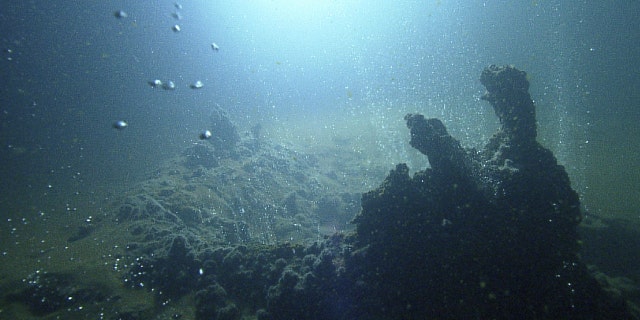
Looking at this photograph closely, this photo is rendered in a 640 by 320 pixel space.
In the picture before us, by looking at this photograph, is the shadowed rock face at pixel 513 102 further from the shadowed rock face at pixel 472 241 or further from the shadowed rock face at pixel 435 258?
the shadowed rock face at pixel 472 241

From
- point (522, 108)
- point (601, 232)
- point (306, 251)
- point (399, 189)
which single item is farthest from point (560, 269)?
point (601, 232)

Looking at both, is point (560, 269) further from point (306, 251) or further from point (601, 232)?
point (601, 232)

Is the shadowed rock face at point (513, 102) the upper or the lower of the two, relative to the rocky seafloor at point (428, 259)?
upper

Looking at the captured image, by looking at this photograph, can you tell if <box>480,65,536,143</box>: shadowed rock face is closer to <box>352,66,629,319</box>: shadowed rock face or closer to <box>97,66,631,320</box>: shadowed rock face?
<box>97,66,631,320</box>: shadowed rock face

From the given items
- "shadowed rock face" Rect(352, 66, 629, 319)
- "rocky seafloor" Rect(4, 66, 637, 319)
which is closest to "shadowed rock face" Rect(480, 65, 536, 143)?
"rocky seafloor" Rect(4, 66, 637, 319)

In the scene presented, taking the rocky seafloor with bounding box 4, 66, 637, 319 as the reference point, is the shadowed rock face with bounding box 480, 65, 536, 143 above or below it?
above

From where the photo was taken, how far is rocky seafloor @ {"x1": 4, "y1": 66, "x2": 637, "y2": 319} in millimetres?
5562

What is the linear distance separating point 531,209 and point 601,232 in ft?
23.7

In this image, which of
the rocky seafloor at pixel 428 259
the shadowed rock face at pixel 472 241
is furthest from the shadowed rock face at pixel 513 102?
the shadowed rock face at pixel 472 241

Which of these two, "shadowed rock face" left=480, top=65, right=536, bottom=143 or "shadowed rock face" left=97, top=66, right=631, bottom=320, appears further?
Result: "shadowed rock face" left=480, top=65, right=536, bottom=143

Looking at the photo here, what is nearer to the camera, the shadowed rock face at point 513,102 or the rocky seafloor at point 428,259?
the rocky seafloor at point 428,259

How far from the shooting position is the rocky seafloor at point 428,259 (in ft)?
18.2

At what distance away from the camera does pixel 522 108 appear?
8477mm

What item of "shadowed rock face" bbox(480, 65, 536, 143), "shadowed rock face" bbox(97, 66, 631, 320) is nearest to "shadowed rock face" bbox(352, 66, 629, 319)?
"shadowed rock face" bbox(97, 66, 631, 320)
